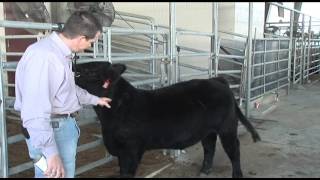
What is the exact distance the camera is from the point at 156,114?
13.3 feet

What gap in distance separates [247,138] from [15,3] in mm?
4544

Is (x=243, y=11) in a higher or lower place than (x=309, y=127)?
higher

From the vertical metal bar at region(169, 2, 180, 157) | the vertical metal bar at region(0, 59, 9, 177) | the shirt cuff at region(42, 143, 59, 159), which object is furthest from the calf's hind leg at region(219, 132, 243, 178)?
the shirt cuff at region(42, 143, 59, 159)

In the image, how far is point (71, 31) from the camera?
101 inches

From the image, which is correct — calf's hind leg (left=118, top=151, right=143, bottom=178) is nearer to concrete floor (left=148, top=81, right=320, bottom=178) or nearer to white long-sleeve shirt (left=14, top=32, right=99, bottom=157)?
concrete floor (left=148, top=81, right=320, bottom=178)

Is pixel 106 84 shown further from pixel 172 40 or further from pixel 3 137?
pixel 172 40

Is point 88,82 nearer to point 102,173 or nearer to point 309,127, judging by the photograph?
point 102,173

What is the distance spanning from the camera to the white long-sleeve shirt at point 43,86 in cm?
236

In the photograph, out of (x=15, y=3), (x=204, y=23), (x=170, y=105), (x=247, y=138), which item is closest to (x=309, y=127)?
(x=247, y=138)

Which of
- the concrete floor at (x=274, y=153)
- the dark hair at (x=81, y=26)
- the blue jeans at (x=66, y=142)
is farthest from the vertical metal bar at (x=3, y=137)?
the concrete floor at (x=274, y=153)

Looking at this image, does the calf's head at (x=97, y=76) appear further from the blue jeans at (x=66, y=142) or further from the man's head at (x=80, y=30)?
the man's head at (x=80, y=30)

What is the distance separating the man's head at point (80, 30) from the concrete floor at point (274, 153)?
7.97 ft

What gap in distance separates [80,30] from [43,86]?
0.39 meters

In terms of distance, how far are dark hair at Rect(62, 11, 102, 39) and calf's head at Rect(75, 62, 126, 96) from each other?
94 cm
